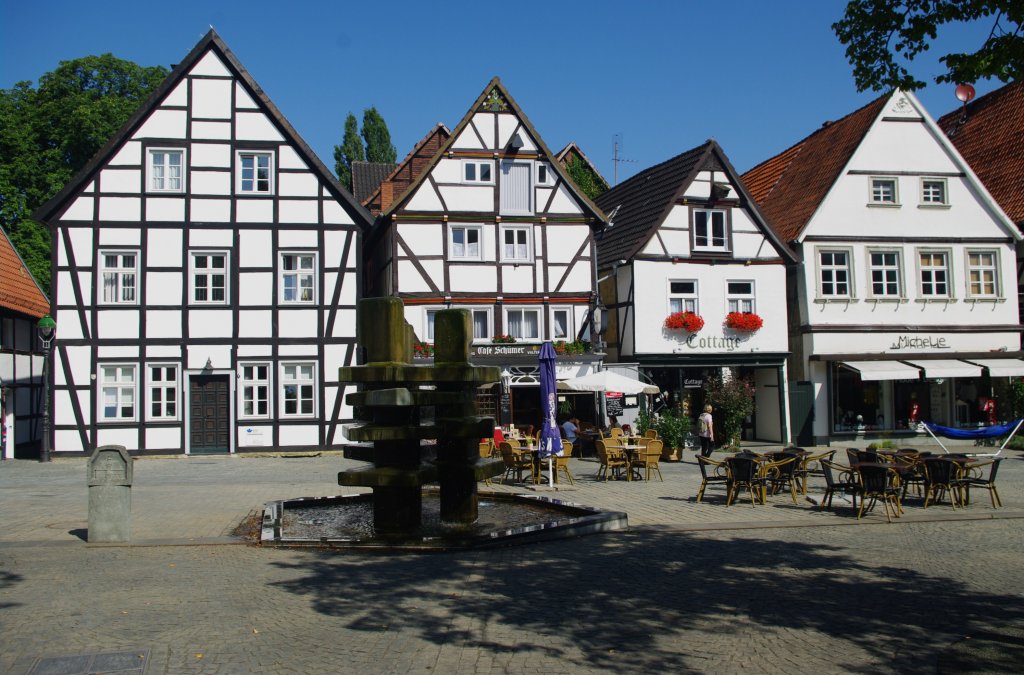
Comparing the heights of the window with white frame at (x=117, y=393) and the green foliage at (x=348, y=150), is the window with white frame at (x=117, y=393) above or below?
below

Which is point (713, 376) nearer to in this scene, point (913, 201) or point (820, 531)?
point (913, 201)

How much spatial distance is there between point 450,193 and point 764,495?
16398mm

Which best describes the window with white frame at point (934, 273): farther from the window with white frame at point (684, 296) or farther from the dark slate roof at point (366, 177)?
the dark slate roof at point (366, 177)

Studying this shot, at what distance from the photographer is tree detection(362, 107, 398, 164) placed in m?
53.9

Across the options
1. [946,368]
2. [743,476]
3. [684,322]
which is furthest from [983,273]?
[743,476]

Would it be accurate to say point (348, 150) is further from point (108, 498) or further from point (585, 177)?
point (108, 498)

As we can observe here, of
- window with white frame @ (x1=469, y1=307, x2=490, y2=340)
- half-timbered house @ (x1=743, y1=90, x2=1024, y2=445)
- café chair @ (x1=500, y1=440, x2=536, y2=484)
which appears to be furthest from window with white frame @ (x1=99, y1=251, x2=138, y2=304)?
half-timbered house @ (x1=743, y1=90, x2=1024, y2=445)

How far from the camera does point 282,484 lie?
18750mm

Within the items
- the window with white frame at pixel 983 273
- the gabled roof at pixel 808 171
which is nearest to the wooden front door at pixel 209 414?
the gabled roof at pixel 808 171

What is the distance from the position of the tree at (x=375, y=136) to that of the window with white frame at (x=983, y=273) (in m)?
32.8

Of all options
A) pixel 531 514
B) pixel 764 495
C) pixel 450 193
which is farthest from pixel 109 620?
pixel 450 193

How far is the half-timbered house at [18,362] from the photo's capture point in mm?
27562

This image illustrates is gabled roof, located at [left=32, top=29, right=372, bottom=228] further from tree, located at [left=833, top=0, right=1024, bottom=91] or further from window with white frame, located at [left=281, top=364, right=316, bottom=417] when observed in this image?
tree, located at [left=833, top=0, right=1024, bottom=91]

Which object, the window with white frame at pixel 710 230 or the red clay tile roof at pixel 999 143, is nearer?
the window with white frame at pixel 710 230
